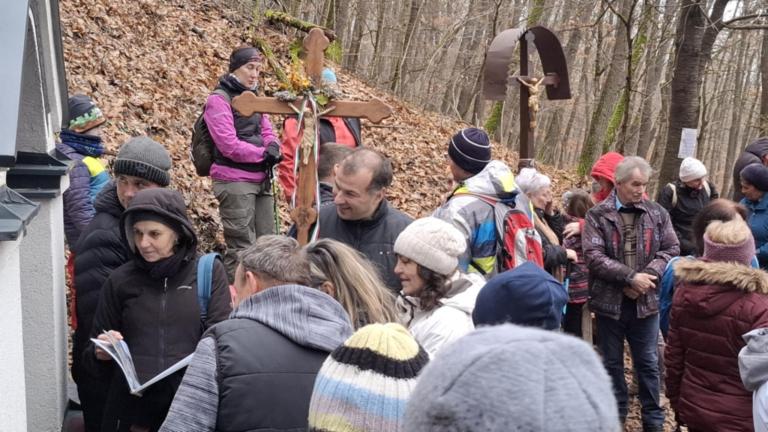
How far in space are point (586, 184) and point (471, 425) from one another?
1710 cm

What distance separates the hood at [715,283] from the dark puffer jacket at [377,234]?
182cm

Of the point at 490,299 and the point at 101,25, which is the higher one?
the point at 490,299

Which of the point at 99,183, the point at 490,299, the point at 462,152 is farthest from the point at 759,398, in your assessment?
the point at 99,183

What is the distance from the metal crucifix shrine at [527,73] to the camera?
23.4ft

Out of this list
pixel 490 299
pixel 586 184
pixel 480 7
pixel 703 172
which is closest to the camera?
pixel 490 299

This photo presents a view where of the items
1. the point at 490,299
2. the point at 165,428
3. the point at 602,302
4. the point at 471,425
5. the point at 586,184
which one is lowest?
the point at 586,184

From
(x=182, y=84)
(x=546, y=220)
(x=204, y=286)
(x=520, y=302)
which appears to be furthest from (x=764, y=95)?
→ (x=520, y=302)

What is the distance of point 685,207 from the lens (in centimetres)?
802

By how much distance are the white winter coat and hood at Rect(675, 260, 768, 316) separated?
1764 millimetres

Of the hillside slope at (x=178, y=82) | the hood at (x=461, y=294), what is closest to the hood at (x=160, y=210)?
the hood at (x=461, y=294)

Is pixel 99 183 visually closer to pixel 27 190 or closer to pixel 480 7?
pixel 27 190

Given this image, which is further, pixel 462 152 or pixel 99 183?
pixel 99 183

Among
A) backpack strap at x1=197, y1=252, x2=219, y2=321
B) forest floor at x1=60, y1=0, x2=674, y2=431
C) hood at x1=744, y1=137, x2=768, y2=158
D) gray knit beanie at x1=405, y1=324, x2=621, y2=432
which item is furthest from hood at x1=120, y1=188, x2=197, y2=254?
hood at x1=744, y1=137, x2=768, y2=158

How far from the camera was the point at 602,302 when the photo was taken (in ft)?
20.9
